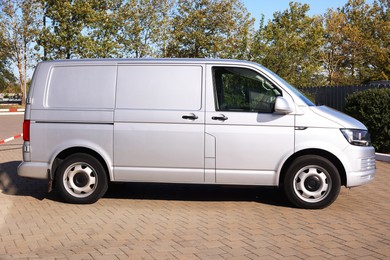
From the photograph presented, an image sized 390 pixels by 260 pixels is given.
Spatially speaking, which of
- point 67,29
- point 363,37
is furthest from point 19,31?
point 363,37

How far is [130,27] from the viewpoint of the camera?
31.3 meters

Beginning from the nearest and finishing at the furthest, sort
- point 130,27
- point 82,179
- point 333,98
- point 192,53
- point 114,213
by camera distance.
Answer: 1. point 114,213
2. point 82,179
3. point 333,98
4. point 192,53
5. point 130,27

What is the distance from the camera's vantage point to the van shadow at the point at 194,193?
7332 mm

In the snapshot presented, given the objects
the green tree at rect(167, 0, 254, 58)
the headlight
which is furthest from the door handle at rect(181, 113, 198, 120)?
the green tree at rect(167, 0, 254, 58)

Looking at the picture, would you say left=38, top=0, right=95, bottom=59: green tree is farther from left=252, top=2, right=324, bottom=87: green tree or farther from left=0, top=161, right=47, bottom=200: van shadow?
left=0, top=161, right=47, bottom=200: van shadow

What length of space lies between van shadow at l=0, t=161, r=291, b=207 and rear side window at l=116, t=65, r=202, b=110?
5.20 feet

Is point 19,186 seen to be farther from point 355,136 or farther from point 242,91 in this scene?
point 355,136

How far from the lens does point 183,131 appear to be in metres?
6.60

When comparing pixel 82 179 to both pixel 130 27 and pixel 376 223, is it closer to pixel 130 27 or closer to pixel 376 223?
pixel 376 223

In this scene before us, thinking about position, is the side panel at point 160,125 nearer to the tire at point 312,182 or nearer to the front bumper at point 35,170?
the front bumper at point 35,170

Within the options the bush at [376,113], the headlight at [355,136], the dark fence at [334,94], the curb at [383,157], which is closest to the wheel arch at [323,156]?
the headlight at [355,136]

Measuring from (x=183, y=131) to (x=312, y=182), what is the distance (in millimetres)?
1945

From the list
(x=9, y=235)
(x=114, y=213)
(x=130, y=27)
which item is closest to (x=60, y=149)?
(x=114, y=213)

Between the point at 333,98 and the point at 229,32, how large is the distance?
11.4 meters
